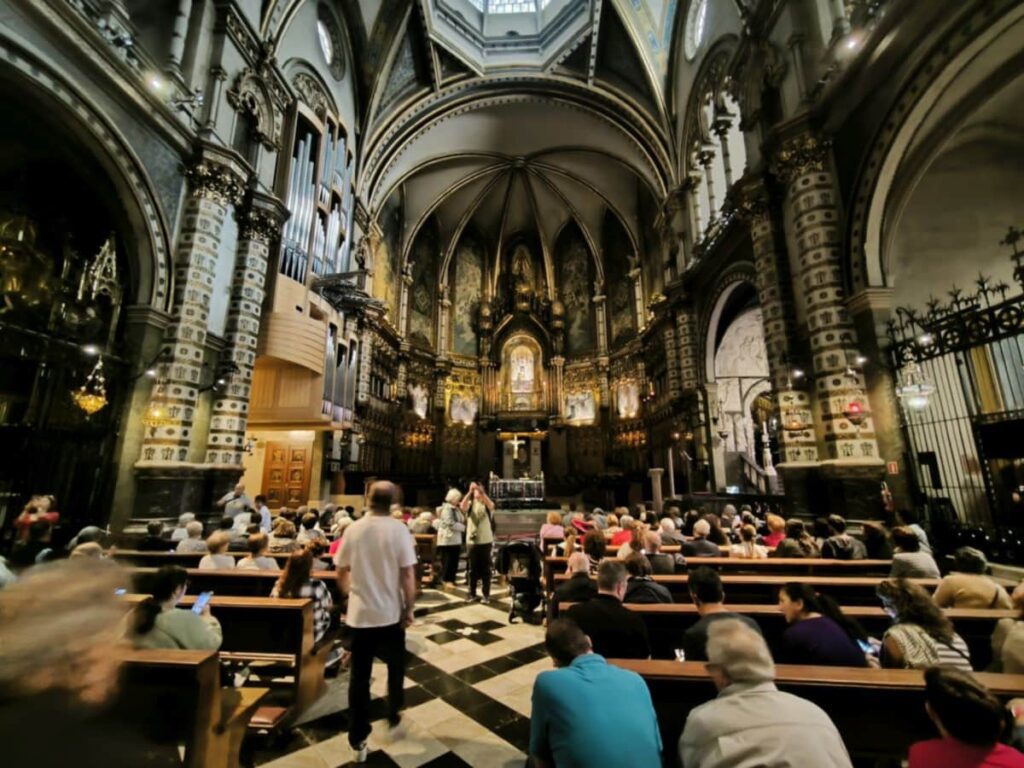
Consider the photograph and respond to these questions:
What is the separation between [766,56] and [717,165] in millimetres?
4977

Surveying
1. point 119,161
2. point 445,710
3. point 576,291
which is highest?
point 576,291

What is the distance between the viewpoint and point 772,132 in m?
8.38

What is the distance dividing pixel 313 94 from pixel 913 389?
1639cm

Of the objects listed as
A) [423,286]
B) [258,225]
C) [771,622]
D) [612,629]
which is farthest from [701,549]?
[423,286]

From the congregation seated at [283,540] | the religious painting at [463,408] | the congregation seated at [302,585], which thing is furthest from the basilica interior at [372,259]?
the religious painting at [463,408]

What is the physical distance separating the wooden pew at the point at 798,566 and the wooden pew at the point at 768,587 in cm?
39

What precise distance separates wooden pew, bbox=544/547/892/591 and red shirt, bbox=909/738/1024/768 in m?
3.36

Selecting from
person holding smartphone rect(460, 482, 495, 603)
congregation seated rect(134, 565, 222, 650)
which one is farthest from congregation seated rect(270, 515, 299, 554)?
congregation seated rect(134, 565, 222, 650)

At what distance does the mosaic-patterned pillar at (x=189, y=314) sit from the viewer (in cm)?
780

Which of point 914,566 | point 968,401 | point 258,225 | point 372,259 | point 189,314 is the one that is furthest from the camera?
point 372,259

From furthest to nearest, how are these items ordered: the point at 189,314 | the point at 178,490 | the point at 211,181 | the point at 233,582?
the point at 211,181
the point at 189,314
the point at 178,490
the point at 233,582

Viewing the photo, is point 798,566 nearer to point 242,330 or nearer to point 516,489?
point 242,330

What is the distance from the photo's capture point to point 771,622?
3.21 metres

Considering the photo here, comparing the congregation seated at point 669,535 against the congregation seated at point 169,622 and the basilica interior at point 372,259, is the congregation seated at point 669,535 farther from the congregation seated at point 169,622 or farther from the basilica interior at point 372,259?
the congregation seated at point 169,622
